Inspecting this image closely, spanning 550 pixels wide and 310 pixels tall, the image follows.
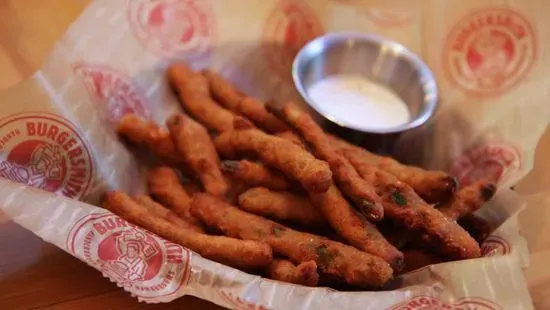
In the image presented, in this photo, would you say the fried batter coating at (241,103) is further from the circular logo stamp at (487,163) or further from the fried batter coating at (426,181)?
the circular logo stamp at (487,163)

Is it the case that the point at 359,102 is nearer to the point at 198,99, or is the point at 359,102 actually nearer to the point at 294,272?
the point at 198,99

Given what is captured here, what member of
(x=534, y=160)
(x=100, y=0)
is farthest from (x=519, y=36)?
(x=100, y=0)

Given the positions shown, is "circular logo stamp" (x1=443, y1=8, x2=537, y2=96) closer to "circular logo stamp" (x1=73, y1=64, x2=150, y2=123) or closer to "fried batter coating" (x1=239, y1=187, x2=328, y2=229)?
"fried batter coating" (x1=239, y1=187, x2=328, y2=229)

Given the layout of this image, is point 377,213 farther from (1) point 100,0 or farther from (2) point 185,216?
(1) point 100,0

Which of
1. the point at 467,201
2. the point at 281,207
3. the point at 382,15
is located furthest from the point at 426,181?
the point at 382,15

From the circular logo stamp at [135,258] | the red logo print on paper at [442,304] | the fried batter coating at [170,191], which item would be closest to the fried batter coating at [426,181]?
the red logo print on paper at [442,304]

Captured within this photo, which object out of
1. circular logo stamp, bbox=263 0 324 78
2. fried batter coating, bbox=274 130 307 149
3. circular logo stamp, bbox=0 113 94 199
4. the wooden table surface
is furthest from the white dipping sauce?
circular logo stamp, bbox=0 113 94 199
